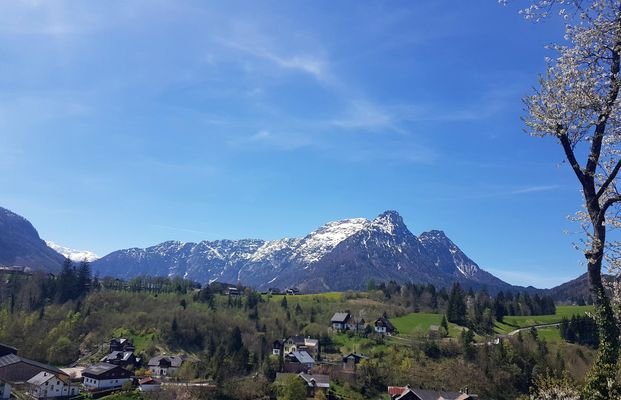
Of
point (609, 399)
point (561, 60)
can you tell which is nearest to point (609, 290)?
point (609, 399)

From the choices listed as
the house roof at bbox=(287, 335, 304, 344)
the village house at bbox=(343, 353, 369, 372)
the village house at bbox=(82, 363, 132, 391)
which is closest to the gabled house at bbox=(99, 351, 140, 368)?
the village house at bbox=(82, 363, 132, 391)

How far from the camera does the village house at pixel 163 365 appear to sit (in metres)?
85.7

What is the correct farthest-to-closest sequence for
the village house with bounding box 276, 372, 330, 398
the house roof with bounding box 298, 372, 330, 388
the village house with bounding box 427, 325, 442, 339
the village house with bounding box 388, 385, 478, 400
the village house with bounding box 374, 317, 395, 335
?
the village house with bounding box 374, 317, 395, 335
the village house with bounding box 427, 325, 442, 339
the house roof with bounding box 298, 372, 330, 388
the village house with bounding box 276, 372, 330, 398
the village house with bounding box 388, 385, 478, 400

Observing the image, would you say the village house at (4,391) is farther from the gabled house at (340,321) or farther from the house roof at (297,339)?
the gabled house at (340,321)

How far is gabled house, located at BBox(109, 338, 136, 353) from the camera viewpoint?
321 feet

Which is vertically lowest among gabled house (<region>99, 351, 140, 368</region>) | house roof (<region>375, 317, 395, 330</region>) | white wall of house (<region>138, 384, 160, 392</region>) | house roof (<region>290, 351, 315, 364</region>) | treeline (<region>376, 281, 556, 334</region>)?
white wall of house (<region>138, 384, 160, 392</region>)

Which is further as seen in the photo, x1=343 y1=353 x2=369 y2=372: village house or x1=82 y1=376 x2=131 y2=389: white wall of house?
x1=343 y1=353 x2=369 y2=372: village house

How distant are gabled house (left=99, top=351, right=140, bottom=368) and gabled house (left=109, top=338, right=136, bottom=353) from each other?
4120 millimetres

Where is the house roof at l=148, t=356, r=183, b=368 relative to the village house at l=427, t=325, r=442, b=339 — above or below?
below

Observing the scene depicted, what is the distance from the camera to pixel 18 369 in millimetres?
79812

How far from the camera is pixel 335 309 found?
441 feet

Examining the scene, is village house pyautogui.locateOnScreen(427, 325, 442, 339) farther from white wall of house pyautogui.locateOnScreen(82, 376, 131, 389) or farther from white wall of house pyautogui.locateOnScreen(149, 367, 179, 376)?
white wall of house pyautogui.locateOnScreen(82, 376, 131, 389)

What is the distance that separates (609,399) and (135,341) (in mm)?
105153

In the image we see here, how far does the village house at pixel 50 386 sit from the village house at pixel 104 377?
2.48 metres
